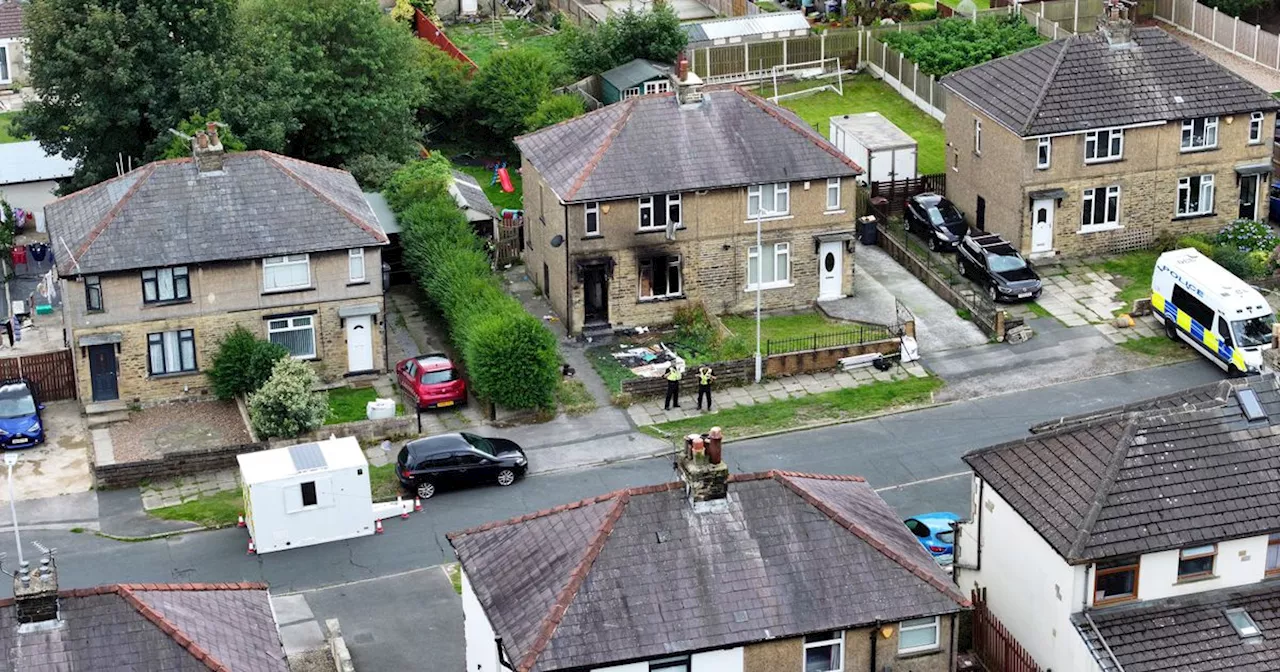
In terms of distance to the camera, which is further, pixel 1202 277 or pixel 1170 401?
pixel 1202 277

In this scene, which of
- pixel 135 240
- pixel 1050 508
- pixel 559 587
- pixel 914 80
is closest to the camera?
pixel 559 587

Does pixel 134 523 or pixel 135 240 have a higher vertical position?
pixel 135 240

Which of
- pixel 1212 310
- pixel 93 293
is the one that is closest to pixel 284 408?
pixel 93 293

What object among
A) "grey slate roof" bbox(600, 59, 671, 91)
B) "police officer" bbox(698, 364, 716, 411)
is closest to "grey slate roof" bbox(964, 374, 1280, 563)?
"police officer" bbox(698, 364, 716, 411)

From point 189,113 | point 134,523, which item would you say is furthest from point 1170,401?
point 189,113

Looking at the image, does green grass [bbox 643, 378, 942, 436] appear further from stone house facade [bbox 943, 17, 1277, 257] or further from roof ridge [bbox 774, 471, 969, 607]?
roof ridge [bbox 774, 471, 969, 607]

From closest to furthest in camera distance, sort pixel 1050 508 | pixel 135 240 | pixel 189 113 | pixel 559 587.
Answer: pixel 559 587 < pixel 1050 508 < pixel 135 240 < pixel 189 113

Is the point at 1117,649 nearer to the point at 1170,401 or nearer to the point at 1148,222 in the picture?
the point at 1170,401
